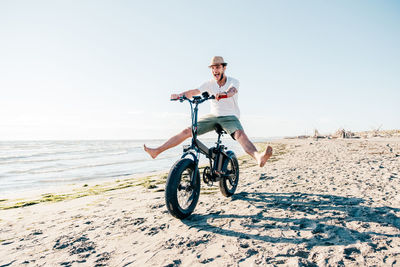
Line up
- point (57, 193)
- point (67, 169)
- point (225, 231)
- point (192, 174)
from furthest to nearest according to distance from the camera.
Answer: point (67, 169), point (57, 193), point (192, 174), point (225, 231)

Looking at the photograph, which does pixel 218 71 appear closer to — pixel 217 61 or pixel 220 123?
pixel 217 61

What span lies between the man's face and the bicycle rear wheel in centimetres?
153

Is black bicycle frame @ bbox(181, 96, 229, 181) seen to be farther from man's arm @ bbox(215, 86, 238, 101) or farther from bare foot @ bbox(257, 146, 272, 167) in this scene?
bare foot @ bbox(257, 146, 272, 167)

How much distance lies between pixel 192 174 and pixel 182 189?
0.92 feet

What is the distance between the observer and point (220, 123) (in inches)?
157

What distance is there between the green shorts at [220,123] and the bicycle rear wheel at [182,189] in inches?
29.6

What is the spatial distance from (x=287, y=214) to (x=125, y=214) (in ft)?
8.17

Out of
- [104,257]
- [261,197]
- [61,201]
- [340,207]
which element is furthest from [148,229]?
[61,201]

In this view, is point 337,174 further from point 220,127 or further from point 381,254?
point 381,254

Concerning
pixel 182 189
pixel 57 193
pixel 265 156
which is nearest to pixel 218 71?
pixel 265 156

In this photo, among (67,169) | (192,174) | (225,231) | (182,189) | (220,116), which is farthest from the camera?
(67,169)

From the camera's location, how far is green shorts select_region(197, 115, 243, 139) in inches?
154

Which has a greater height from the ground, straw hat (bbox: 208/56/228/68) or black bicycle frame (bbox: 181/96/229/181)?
straw hat (bbox: 208/56/228/68)

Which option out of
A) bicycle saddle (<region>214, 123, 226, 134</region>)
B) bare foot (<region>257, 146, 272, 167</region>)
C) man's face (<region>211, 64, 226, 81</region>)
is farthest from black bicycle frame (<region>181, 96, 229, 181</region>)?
bare foot (<region>257, 146, 272, 167</region>)
